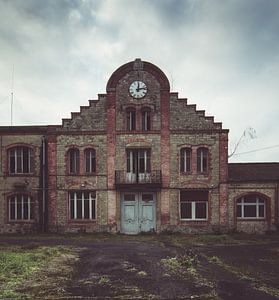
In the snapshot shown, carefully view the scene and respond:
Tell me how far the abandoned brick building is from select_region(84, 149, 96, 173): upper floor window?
0.21 ft

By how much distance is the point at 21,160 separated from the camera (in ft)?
84.9

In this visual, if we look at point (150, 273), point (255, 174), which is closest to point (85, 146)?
point (255, 174)

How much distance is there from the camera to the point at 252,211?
25.2 meters

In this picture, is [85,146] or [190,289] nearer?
[190,289]

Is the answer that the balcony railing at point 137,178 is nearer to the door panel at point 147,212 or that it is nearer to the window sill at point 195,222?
the door panel at point 147,212

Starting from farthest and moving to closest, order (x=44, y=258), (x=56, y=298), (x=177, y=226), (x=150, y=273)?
(x=177, y=226) < (x=44, y=258) < (x=150, y=273) < (x=56, y=298)

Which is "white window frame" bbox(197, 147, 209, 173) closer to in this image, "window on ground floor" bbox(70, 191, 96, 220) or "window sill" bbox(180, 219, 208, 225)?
"window sill" bbox(180, 219, 208, 225)

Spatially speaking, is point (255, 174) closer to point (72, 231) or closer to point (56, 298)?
point (72, 231)

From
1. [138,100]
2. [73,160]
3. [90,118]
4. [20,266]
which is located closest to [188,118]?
[138,100]

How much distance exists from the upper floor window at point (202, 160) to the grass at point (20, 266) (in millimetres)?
11030

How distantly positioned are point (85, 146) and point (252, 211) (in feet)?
37.9

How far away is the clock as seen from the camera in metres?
25.4

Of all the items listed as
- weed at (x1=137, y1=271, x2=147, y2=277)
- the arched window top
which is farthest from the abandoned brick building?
weed at (x1=137, y1=271, x2=147, y2=277)

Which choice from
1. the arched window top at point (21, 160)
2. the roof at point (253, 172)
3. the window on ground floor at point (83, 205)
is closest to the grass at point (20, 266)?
the window on ground floor at point (83, 205)
